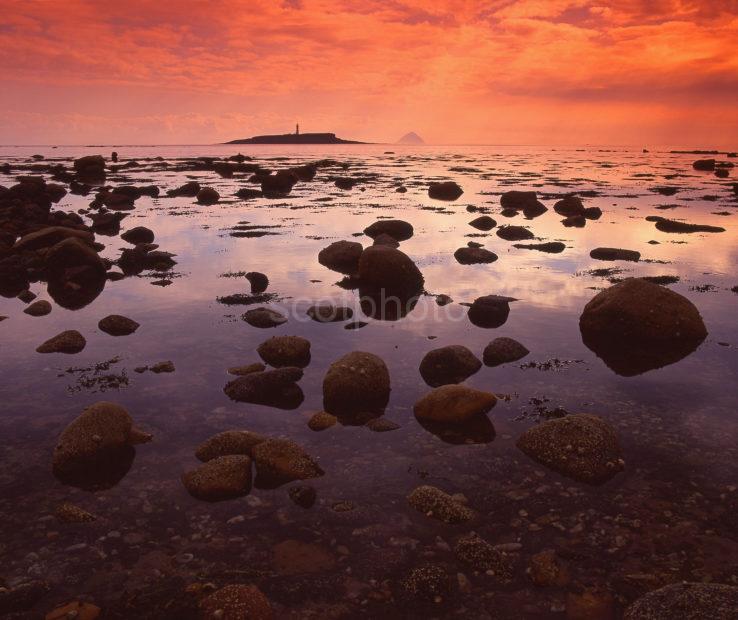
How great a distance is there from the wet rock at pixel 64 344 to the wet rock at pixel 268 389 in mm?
4415

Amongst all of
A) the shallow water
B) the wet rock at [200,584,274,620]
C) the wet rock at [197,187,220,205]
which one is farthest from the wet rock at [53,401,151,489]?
the wet rock at [197,187,220,205]

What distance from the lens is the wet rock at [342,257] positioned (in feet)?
69.0

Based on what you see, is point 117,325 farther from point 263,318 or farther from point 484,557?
point 484,557

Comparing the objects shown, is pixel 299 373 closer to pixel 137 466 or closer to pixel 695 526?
pixel 137 466

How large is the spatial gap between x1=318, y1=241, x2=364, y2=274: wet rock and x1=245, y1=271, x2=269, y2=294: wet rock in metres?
3.35

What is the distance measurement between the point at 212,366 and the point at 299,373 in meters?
2.07

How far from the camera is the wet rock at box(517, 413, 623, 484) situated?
735 cm

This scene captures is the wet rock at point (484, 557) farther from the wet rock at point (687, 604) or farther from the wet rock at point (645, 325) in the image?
the wet rock at point (645, 325)

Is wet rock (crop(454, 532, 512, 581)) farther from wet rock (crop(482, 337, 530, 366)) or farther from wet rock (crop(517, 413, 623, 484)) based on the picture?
wet rock (crop(482, 337, 530, 366))

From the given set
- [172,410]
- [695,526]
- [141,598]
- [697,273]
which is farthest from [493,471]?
[697,273]

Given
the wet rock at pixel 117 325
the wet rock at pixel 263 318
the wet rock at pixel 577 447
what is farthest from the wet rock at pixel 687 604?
the wet rock at pixel 117 325

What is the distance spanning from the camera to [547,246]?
2492cm

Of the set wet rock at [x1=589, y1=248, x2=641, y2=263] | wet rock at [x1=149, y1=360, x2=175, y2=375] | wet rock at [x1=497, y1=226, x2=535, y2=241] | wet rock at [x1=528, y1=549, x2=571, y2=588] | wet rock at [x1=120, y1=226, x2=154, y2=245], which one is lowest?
wet rock at [x1=528, y1=549, x2=571, y2=588]

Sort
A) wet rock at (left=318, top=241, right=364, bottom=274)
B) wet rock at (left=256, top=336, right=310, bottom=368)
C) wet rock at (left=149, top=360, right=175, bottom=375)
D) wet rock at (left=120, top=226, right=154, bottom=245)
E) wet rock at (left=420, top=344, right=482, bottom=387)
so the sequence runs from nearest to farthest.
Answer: wet rock at (left=420, top=344, right=482, bottom=387)
wet rock at (left=149, top=360, right=175, bottom=375)
wet rock at (left=256, top=336, right=310, bottom=368)
wet rock at (left=318, top=241, right=364, bottom=274)
wet rock at (left=120, top=226, right=154, bottom=245)
